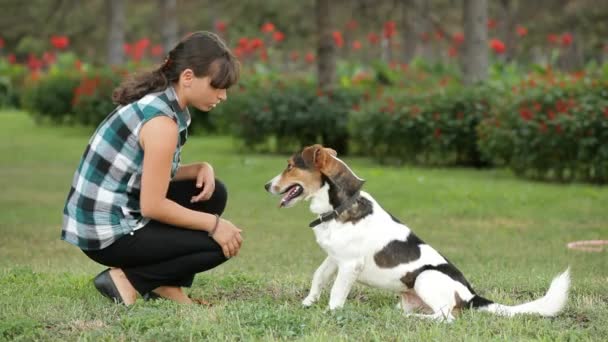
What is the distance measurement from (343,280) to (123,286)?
1349mm

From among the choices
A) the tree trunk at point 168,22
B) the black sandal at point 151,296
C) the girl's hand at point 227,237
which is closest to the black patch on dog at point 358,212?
the girl's hand at point 227,237

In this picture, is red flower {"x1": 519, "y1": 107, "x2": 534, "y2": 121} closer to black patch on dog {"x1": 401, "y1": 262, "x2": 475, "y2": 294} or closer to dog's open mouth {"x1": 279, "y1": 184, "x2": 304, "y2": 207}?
black patch on dog {"x1": 401, "y1": 262, "x2": 475, "y2": 294}

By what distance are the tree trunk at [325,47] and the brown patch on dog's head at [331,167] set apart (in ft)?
44.9

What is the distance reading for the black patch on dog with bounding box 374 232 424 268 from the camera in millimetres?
5836

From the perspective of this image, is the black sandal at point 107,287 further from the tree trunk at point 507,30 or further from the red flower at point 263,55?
the tree trunk at point 507,30

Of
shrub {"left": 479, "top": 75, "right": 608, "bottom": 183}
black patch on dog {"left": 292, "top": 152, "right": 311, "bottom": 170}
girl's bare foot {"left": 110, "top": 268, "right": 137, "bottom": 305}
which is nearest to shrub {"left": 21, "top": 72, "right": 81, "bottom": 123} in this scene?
shrub {"left": 479, "top": 75, "right": 608, "bottom": 183}

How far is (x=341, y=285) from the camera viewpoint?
19.0 feet

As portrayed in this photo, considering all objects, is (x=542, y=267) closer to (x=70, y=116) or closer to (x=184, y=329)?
Result: (x=184, y=329)

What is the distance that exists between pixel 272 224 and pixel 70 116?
61.5 ft

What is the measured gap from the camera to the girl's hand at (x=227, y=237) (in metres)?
5.89

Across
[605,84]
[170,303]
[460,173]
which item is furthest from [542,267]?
[460,173]

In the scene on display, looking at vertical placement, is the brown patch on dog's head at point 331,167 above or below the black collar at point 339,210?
above

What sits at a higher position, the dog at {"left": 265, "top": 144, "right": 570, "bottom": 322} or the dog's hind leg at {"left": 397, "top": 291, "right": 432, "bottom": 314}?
the dog at {"left": 265, "top": 144, "right": 570, "bottom": 322}

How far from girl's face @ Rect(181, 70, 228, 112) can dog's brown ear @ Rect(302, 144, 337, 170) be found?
2.00 ft
